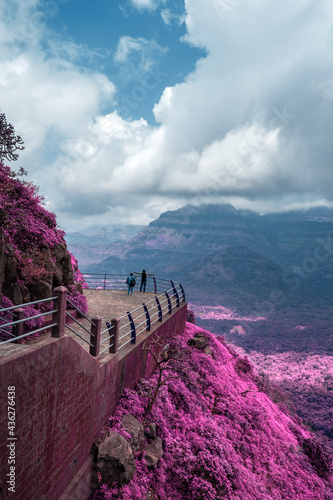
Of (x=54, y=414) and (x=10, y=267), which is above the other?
(x=10, y=267)

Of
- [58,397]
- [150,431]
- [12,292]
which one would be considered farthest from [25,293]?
[150,431]

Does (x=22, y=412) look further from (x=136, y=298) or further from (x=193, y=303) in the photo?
(x=193, y=303)

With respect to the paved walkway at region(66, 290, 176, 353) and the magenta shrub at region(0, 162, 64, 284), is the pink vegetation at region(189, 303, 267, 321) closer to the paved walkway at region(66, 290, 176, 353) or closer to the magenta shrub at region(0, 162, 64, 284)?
the paved walkway at region(66, 290, 176, 353)

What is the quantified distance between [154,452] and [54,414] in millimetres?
4201

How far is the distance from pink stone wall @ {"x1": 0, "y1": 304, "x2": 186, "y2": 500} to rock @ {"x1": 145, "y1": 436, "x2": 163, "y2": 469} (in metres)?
1.58

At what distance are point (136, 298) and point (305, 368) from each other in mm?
75389

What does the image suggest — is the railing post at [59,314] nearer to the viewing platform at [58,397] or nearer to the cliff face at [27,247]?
the viewing platform at [58,397]

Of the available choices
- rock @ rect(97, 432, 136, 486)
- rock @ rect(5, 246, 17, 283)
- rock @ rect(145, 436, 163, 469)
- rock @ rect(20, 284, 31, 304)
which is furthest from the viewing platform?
rock @ rect(145, 436, 163, 469)

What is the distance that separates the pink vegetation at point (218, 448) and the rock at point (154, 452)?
18cm

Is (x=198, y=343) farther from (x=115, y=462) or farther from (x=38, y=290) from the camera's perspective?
(x=38, y=290)

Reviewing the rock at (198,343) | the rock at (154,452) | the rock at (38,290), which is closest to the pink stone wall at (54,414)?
the rock at (154,452)

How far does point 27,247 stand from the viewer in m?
9.26

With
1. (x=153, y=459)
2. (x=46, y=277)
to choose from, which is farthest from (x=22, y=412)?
(x=46, y=277)

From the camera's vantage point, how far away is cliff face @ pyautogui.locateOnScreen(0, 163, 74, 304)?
816 cm
